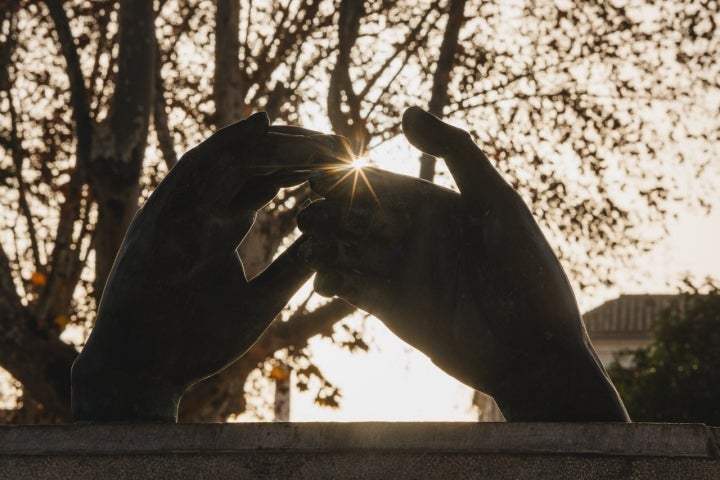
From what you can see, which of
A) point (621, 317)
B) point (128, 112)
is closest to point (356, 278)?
point (128, 112)

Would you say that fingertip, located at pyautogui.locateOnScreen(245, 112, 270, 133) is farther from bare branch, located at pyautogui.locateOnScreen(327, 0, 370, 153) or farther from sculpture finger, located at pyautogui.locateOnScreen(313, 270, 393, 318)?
bare branch, located at pyautogui.locateOnScreen(327, 0, 370, 153)

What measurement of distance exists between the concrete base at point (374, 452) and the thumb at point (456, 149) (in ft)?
2.69

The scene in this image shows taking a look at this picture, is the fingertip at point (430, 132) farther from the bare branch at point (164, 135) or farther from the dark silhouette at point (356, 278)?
the bare branch at point (164, 135)

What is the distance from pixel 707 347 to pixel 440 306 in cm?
2112

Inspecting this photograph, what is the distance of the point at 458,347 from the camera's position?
3703 mm

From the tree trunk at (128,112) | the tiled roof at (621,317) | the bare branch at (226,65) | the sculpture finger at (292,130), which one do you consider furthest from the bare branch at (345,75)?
the tiled roof at (621,317)

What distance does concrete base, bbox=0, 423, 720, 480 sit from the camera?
3066 millimetres

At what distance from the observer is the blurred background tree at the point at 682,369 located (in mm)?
22609

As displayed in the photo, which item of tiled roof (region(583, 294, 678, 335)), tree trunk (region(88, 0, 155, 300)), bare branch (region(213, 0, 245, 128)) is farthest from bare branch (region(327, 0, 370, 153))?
tiled roof (region(583, 294, 678, 335))

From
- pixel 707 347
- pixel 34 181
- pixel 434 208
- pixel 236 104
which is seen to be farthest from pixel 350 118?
pixel 707 347

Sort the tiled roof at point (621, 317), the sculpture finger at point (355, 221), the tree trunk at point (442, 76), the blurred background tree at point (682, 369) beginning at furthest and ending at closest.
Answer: the tiled roof at point (621, 317), the blurred background tree at point (682, 369), the tree trunk at point (442, 76), the sculpture finger at point (355, 221)

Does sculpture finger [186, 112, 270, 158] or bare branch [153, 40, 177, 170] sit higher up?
bare branch [153, 40, 177, 170]

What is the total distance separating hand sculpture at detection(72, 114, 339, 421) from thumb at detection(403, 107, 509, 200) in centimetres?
29

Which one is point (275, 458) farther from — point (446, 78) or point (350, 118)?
point (350, 118)
